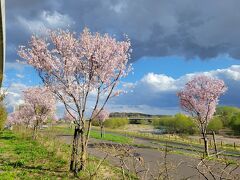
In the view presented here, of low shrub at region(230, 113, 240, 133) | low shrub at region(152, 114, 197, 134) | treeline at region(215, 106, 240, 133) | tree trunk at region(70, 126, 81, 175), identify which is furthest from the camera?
low shrub at region(152, 114, 197, 134)

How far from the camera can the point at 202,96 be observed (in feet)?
119

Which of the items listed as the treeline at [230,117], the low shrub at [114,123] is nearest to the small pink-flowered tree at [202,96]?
the treeline at [230,117]

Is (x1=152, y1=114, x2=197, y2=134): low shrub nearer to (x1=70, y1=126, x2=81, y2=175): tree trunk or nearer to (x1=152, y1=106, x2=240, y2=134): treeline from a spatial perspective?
(x1=152, y1=106, x2=240, y2=134): treeline

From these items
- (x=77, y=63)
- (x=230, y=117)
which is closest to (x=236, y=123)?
(x=230, y=117)

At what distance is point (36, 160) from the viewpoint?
22328mm

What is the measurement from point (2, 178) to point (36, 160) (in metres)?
6.59

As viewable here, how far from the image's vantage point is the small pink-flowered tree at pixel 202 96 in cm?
3538

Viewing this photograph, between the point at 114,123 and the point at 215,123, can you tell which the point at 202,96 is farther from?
the point at 114,123

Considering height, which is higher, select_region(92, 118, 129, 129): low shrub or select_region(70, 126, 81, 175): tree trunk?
select_region(92, 118, 129, 129): low shrub

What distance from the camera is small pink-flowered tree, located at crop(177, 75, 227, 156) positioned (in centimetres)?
3538

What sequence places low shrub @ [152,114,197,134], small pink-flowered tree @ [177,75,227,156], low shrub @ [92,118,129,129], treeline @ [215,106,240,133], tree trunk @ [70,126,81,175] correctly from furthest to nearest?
low shrub @ [92,118,129,129]
low shrub @ [152,114,197,134]
treeline @ [215,106,240,133]
small pink-flowered tree @ [177,75,227,156]
tree trunk @ [70,126,81,175]

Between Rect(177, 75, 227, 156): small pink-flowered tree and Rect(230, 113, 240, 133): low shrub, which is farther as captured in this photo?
Rect(230, 113, 240, 133): low shrub

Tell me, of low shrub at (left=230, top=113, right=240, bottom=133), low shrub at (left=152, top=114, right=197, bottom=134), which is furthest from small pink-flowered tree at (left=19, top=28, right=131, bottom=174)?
low shrub at (left=152, top=114, right=197, bottom=134)

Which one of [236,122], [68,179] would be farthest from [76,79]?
[236,122]
